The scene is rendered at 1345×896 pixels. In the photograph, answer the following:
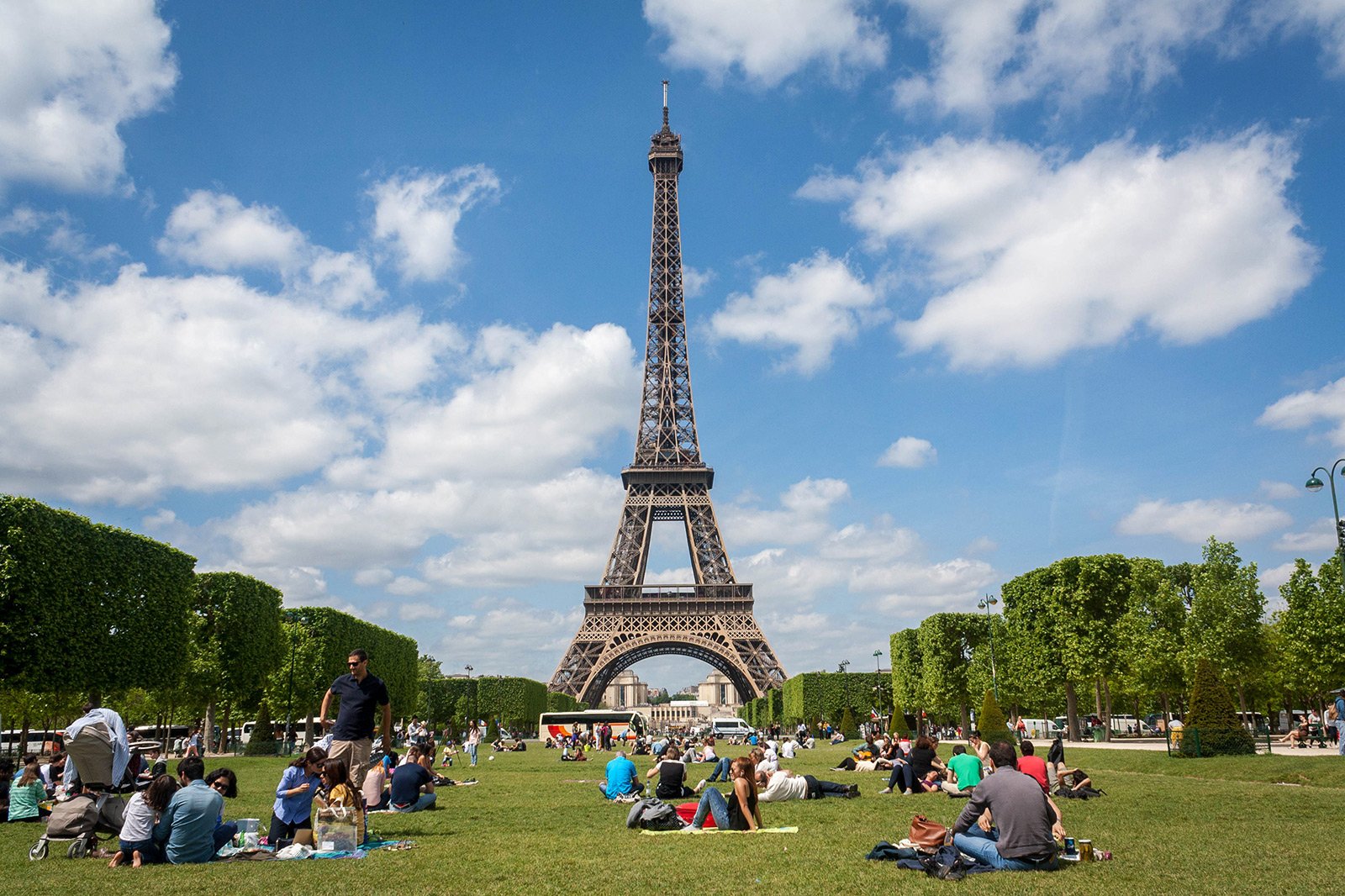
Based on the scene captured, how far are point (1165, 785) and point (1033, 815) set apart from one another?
13.0 meters

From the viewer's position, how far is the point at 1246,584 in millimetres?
37938

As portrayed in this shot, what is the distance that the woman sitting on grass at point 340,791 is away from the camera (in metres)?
10.9

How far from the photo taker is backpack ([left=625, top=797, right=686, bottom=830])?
12945mm

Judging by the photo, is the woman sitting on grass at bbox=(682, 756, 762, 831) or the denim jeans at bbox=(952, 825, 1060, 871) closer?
the denim jeans at bbox=(952, 825, 1060, 871)

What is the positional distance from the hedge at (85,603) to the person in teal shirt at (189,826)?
19.0 meters

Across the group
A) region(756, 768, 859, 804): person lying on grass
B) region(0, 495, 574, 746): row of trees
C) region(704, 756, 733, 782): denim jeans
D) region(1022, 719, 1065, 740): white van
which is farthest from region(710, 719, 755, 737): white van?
region(756, 768, 859, 804): person lying on grass

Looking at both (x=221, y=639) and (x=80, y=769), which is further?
(x=221, y=639)

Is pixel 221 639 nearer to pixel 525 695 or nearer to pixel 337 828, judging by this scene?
pixel 337 828

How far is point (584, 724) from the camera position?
61906 millimetres

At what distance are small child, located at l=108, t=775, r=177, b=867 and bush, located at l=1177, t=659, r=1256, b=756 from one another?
84.1 feet

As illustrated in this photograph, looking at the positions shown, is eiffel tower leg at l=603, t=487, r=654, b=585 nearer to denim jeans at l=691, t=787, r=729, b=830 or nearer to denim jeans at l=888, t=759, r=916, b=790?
denim jeans at l=888, t=759, r=916, b=790

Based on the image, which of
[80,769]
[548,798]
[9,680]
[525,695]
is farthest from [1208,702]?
[525,695]

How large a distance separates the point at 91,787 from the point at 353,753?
4.00 m

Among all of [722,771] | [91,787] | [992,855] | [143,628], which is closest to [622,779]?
[722,771]
